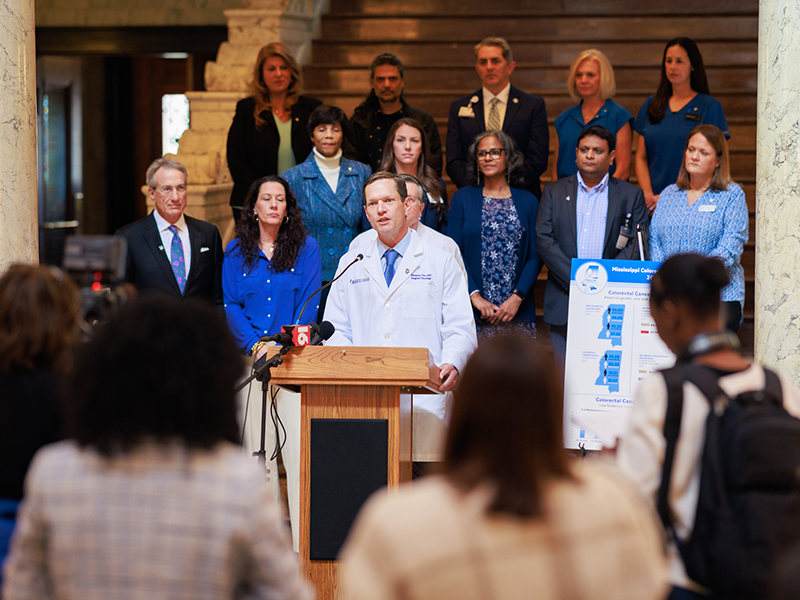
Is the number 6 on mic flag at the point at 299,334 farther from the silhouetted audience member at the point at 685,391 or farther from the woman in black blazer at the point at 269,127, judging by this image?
the woman in black blazer at the point at 269,127

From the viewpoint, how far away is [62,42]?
396 inches

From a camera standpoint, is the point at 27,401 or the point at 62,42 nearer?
the point at 27,401

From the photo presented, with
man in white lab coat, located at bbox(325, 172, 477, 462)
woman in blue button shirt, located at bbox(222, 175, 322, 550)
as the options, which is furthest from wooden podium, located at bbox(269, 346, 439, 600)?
woman in blue button shirt, located at bbox(222, 175, 322, 550)

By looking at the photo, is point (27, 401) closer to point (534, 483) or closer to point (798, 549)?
point (534, 483)

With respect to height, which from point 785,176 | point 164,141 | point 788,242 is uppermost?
point 164,141

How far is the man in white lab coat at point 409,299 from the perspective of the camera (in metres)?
4.13

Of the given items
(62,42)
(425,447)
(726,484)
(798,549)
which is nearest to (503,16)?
(62,42)

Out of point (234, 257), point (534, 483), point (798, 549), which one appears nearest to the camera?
point (798, 549)

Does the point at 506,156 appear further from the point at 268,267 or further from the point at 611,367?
the point at 268,267

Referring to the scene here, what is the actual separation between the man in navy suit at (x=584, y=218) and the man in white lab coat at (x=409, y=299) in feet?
3.34

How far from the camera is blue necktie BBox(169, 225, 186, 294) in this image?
4.50m

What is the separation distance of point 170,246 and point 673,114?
3064 mm

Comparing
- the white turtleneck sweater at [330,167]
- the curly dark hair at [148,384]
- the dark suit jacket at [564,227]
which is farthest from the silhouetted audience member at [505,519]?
the white turtleneck sweater at [330,167]

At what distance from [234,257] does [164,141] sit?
8.57 metres
